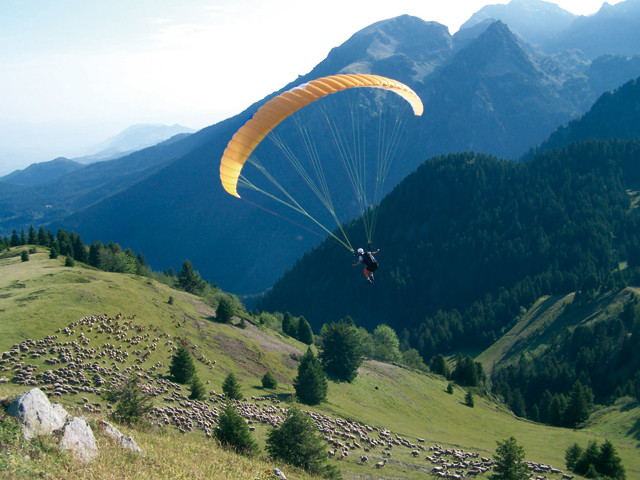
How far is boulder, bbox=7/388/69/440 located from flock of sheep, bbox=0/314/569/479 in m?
12.9

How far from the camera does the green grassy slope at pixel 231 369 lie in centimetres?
3503

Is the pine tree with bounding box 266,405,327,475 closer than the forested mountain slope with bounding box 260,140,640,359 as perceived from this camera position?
Yes

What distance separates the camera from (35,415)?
15.1 meters

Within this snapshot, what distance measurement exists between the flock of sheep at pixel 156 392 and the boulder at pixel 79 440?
13.3 m

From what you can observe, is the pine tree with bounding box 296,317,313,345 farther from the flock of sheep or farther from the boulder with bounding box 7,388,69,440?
the boulder with bounding box 7,388,69,440

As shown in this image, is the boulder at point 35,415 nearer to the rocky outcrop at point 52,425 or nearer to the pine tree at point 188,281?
the rocky outcrop at point 52,425

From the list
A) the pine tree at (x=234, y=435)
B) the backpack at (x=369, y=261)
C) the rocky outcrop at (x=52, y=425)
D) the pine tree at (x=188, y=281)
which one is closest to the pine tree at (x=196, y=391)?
the pine tree at (x=234, y=435)

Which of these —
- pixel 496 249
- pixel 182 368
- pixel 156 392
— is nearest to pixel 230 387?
pixel 182 368

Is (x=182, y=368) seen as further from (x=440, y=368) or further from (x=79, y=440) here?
(x=440, y=368)

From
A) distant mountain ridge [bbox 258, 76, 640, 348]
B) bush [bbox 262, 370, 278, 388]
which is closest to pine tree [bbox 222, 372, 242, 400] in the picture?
bush [bbox 262, 370, 278, 388]

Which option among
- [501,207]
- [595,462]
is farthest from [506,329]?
[595,462]

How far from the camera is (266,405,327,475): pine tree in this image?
955 inches

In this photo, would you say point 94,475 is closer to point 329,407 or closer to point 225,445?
point 225,445

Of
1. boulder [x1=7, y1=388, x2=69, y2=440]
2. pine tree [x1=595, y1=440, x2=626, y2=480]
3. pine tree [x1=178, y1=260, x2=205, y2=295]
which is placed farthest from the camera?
pine tree [x1=178, y1=260, x2=205, y2=295]
